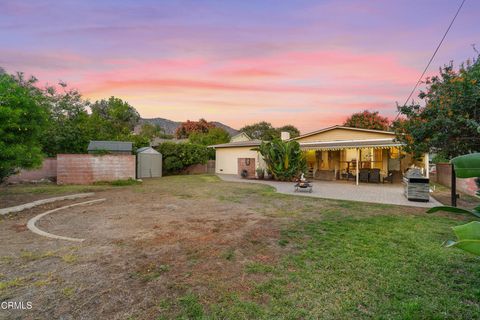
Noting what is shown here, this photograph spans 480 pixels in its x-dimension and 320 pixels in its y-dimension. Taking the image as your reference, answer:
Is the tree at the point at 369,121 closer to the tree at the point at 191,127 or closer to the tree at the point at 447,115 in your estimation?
the tree at the point at 191,127

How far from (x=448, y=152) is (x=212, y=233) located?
7177 mm

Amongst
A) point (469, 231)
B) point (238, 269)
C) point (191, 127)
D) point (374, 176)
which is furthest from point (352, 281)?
point (191, 127)

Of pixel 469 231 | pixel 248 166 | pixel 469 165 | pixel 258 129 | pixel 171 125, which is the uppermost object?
pixel 171 125

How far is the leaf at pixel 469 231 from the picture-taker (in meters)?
0.66

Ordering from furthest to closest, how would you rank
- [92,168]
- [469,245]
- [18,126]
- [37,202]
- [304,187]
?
1. [92,168]
2. [304,187]
3. [37,202]
4. [18,126]
5. [469,245]

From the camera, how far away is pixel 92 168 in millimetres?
15297

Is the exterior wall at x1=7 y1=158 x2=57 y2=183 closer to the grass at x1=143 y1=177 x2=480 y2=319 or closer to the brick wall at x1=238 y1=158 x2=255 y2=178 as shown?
the brick wall at x1=238 y1=158 x2=255 y2=178

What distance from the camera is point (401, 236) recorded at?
18.1ft

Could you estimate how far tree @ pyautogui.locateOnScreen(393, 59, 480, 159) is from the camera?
616 centimetres

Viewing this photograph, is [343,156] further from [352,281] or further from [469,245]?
[469,245]

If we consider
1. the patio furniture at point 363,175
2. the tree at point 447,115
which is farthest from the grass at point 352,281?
the patio furniture at point 363,175

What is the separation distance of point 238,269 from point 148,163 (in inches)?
728

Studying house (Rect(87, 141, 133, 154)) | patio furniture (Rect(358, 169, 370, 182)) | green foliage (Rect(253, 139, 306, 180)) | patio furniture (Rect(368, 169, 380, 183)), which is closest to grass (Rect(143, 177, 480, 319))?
patio furniture (Rect(368, 169, 380, 183))

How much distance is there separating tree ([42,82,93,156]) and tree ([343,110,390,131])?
3502 cm
